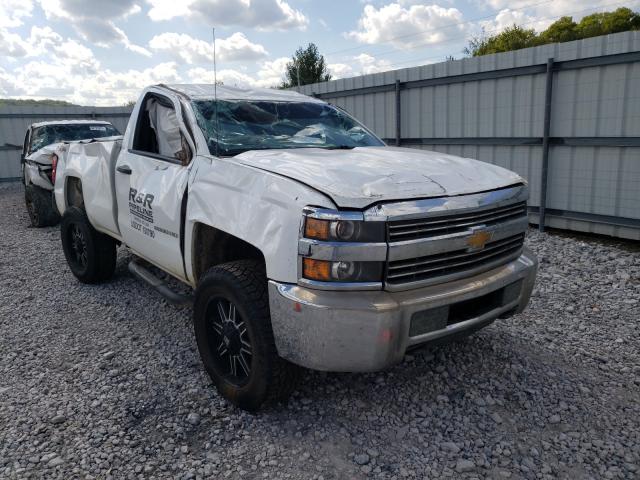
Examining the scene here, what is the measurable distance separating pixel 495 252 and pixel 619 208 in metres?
4.54

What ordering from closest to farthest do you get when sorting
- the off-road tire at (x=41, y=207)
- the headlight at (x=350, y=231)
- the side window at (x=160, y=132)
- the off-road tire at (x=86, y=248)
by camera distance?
1. the headlight at (x=350, y=231)
2. the side window at (x=160, y=132)
3. the off-road tire at (x=86, y=248)
4. the off-road tire at (x=41, y=207)

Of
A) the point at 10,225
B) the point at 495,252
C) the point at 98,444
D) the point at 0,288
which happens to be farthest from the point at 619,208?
the point at 10,225

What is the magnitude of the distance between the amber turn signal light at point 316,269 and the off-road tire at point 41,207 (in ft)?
25.6

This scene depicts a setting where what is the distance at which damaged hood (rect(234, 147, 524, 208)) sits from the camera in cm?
245

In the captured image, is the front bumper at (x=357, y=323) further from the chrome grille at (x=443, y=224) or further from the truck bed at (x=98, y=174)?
the truck bed at (x=98, y=174)

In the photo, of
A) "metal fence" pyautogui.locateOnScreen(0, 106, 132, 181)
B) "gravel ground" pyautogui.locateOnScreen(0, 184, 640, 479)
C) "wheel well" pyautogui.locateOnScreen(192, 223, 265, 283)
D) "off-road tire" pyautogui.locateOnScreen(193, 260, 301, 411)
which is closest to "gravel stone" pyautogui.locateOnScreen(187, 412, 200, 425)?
"gravel ground" pyautogui.locateOnScreen(0, 184, 640, 479)

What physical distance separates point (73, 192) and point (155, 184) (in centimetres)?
232

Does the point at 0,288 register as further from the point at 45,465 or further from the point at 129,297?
the point at 45,465

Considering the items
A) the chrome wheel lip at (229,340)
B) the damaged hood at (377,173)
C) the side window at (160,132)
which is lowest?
the chrome wheel lip at (229,340)

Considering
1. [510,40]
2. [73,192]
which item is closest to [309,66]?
[510,40]

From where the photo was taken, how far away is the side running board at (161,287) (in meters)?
3.57

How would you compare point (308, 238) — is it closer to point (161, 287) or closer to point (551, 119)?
point (161, 287)

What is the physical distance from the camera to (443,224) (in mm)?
2518

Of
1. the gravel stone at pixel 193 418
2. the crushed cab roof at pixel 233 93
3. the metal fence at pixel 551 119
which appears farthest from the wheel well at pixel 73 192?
the metal fence at pixel 551 119
